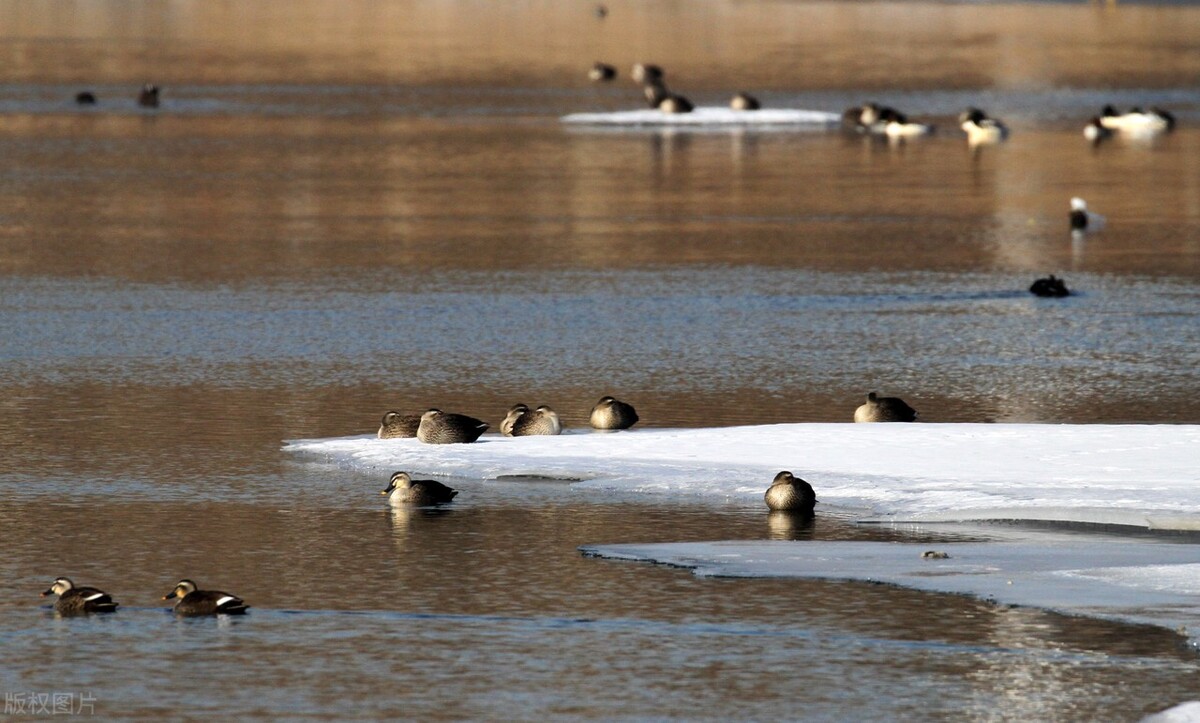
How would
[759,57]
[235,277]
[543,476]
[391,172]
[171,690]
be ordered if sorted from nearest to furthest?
[171,690], [543,476], [235,277], [391,172], [759,57]

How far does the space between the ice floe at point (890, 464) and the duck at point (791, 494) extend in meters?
0.21

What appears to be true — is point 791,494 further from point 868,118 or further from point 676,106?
point 676,106

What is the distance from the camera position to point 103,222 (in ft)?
95.5

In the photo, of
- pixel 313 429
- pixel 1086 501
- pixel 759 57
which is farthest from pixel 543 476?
pixel 759 57

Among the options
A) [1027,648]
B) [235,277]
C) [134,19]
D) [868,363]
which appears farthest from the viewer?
[134,19]

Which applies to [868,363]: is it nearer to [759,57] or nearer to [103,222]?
[103,222]

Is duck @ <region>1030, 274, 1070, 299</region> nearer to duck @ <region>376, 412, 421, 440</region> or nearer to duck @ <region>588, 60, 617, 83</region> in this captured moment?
duck @ <region>376, 412, 421, 440</region>

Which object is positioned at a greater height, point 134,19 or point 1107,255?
point 134,19

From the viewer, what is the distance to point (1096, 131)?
42812 mm

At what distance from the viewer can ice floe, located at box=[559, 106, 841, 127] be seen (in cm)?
Answer: 4562

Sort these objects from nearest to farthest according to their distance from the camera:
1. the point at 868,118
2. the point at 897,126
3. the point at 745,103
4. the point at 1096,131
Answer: the point at 1096,131, the point at 897,126, the point at 868,118, the point at 745,103

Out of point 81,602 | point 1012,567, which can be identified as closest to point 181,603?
point 81,602

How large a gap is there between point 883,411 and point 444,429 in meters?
3.01

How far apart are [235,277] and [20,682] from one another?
581 inches
